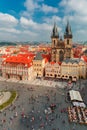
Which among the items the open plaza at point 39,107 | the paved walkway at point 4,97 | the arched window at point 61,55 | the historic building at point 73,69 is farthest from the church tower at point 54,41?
the paved walkway at point 4,97

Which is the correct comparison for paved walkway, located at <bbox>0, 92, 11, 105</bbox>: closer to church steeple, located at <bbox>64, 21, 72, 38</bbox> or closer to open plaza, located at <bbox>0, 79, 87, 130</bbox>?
open plaza, located at <bbox>0, 79, 87, 130</bbox>

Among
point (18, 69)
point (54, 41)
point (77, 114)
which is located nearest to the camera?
point (77, 114)

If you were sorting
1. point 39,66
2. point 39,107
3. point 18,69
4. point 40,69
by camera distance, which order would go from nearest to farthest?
point 39,107, point 18,69, point 39,66, point 40,69

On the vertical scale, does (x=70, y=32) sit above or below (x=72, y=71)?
above

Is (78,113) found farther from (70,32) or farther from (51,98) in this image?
(70,32)

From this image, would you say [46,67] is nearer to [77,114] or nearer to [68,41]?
[68,41]

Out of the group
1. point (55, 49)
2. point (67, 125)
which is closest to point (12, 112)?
point (67, 125)

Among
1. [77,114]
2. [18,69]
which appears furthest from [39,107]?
[18,69]
